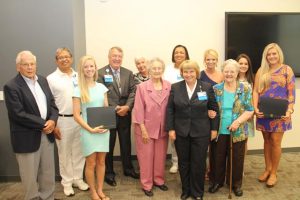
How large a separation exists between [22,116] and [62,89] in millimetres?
679

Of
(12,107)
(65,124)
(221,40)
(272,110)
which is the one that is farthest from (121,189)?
(221,40)

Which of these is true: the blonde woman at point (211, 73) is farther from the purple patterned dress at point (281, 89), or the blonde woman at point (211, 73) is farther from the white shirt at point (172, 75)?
the purple patterned dress at point (281, 89)

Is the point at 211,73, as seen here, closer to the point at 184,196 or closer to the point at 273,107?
the point at 273,107

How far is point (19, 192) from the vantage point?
142 inches

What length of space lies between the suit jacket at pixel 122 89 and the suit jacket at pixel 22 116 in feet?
3.25

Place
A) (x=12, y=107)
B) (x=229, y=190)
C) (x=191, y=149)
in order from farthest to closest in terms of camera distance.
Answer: (x=229, y=190)
(x=191, y=149)
(x=12, y=107)

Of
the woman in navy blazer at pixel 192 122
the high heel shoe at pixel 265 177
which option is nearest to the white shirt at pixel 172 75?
the woman in navy blazer at pixel 192 122

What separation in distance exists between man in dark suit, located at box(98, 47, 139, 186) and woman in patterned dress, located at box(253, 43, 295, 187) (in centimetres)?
155

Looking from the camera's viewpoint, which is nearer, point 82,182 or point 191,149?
point 191,149

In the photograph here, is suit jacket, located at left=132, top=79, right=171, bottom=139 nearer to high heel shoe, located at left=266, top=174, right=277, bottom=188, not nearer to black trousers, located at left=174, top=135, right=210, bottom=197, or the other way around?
black trousers, located at left=174, top=135, right=210, bottom=197

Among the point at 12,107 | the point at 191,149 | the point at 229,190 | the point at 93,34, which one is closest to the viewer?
the point at 12,107

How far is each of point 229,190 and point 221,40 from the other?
226cm

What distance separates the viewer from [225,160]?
341 cm

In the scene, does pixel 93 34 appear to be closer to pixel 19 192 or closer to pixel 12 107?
pixel 12 107
